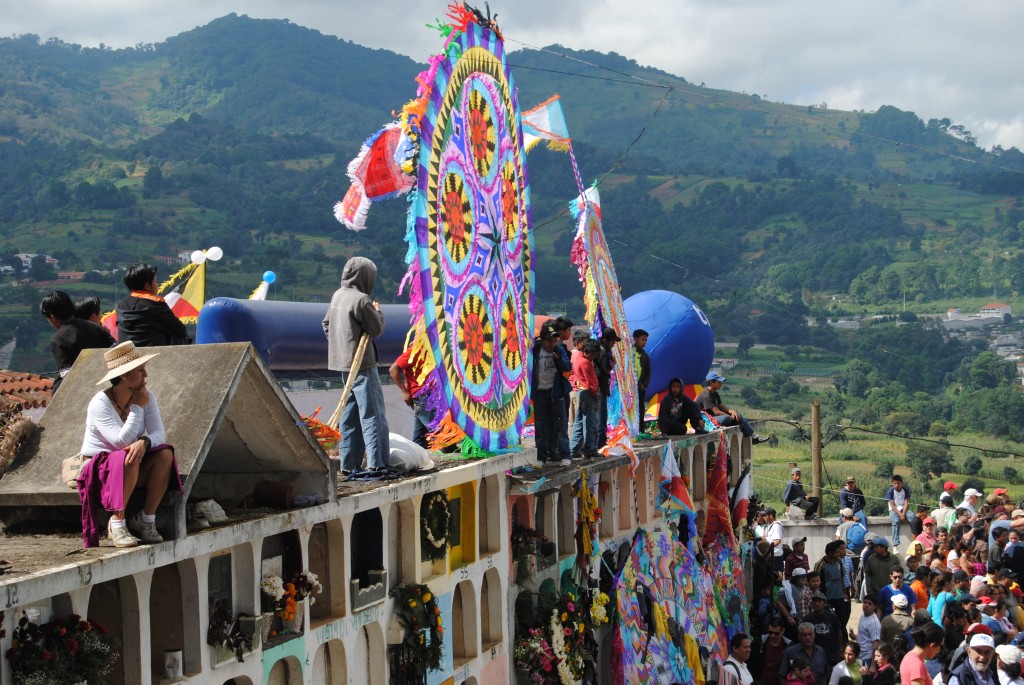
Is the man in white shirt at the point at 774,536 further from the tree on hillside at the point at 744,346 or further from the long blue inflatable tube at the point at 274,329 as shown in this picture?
the tree on hillside at the point at 744,346

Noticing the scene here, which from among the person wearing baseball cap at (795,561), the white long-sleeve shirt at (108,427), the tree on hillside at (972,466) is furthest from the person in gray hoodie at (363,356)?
the tree on hillside at (972,466)

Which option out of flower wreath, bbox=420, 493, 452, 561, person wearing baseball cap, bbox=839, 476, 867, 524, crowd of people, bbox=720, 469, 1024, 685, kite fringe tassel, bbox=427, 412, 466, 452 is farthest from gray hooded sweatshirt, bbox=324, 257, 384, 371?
person wearing baseball cap, bbox=839, 476, 867, 524

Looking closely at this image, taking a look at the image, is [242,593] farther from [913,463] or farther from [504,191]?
[913,463]

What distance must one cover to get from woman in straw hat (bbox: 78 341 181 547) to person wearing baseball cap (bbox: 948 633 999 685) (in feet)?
31.1

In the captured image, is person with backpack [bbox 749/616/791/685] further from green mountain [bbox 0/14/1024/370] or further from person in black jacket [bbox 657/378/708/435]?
green mountain [bbox 0/14/1024/370]

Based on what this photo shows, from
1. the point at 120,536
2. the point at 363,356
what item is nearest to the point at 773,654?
the point at 363,356

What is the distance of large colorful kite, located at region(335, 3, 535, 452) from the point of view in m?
13.3

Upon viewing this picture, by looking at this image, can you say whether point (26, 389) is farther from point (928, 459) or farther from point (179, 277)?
point (928, 459)

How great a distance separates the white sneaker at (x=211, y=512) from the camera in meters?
9.73

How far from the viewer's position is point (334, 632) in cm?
1161

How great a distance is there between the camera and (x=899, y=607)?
19531 mm

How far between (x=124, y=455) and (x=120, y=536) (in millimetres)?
470

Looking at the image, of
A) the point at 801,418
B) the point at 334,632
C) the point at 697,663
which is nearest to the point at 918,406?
the point at 801,418

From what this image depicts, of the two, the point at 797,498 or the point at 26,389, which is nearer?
the point at 26,389
